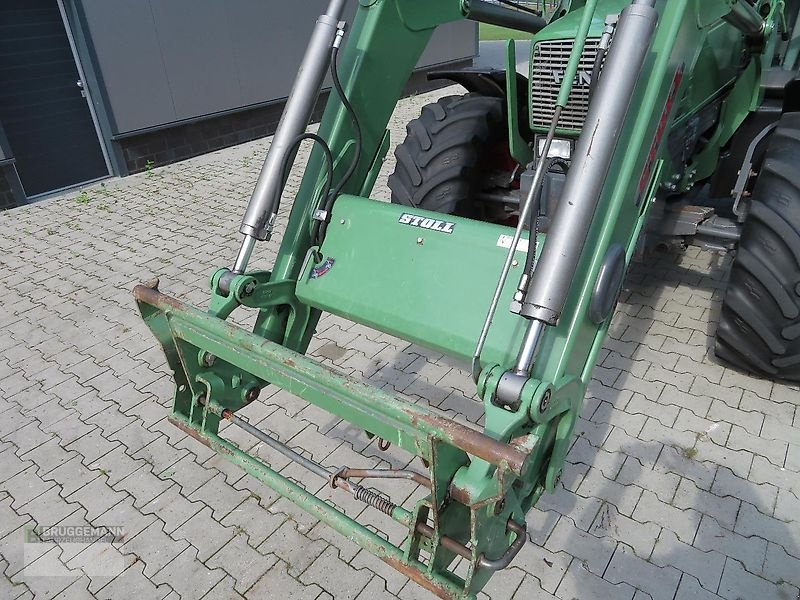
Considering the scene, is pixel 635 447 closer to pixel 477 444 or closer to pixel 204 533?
pixel 477 444

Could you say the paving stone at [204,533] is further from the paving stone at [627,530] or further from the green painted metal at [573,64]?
the green painted metal at [573,64]

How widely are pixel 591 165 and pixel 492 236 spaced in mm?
556

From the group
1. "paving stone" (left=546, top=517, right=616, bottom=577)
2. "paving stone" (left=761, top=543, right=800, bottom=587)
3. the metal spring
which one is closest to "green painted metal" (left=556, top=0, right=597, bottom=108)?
the metal spring

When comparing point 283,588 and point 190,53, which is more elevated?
point 190,53

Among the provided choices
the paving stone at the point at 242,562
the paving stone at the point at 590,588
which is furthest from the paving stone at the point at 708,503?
the paving stone at the point at 242,562

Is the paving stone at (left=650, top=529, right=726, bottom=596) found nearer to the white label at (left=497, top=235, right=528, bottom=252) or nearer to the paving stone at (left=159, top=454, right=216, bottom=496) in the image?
the white label at (left=497, top=235, right=528, bottom=252)

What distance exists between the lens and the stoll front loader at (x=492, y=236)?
1.85 m

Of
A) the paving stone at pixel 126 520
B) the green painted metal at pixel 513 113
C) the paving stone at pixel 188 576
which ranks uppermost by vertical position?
the green painted metal at pixel 513 113

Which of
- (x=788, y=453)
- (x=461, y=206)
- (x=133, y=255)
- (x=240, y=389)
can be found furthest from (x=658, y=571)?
(x=133, y=255)

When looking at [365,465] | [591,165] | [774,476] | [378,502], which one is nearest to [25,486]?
[365,465]

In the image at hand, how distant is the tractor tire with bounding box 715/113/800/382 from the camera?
2812 millimetres

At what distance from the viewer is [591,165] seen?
1.87 meters

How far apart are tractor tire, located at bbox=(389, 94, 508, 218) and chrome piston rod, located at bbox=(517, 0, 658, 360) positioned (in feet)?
5.44

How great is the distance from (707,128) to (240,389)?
120 inches
